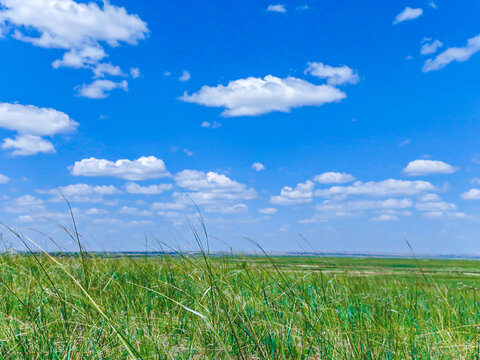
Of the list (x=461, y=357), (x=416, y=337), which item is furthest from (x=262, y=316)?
(x=461, y=357)

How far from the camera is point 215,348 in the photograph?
278cm

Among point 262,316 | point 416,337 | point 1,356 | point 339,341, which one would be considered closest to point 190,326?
point 262,316

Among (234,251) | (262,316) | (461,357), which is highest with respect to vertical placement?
(234,251)

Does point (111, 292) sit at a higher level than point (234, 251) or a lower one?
lower

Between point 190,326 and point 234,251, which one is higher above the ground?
point 234,251

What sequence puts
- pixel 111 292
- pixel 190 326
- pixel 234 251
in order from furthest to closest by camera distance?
pixel 234 251, pixel 111 292, pixel 190 326

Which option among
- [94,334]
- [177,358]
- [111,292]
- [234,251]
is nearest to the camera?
[177,358]

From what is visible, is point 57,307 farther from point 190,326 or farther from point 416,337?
point 416,337

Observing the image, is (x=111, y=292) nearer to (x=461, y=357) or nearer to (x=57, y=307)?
(x=57, y=307)

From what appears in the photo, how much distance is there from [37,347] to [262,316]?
1.65 meters

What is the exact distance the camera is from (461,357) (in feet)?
9.14

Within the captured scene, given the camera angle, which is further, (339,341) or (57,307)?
(57,307)

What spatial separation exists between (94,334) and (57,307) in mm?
1051

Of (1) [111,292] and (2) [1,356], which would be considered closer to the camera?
(2) [1,356]
